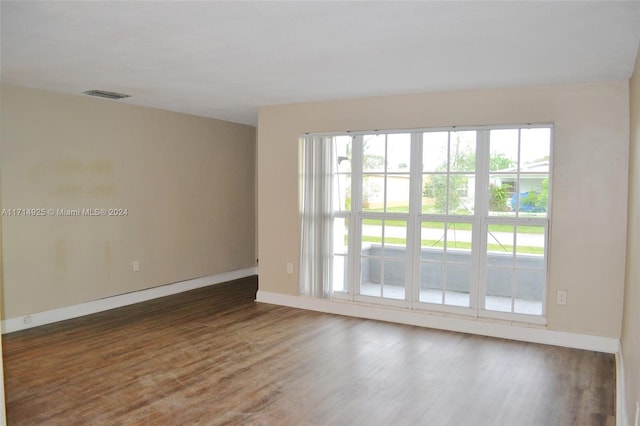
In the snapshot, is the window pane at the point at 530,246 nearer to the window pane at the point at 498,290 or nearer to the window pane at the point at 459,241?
the window pane at the point at 498,290

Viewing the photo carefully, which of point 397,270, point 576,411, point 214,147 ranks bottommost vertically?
point 576,411

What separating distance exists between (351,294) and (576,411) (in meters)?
2.76

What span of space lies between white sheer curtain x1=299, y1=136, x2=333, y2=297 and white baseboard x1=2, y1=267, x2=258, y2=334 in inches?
74.2

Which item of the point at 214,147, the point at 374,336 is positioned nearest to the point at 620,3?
the point at 374,336

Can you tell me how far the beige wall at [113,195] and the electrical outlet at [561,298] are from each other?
4.64m

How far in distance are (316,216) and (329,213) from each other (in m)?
0.16

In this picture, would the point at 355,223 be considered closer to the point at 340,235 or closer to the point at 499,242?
the point at 340,235

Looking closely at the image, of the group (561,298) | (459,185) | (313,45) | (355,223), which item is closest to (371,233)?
(355,223)

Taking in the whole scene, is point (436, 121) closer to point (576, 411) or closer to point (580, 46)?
point (580, 46)

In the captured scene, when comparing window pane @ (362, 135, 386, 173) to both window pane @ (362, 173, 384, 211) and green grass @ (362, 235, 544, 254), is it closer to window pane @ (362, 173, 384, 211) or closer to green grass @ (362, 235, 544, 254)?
window pane @ (362, 173, 384, 211)

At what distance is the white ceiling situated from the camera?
2.66 metres

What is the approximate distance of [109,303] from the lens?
5.76m

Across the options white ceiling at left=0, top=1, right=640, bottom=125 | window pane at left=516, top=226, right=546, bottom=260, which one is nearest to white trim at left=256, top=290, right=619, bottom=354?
window pane at left=516, top=226, right=546, bottom=260

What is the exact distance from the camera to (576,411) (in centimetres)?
323
